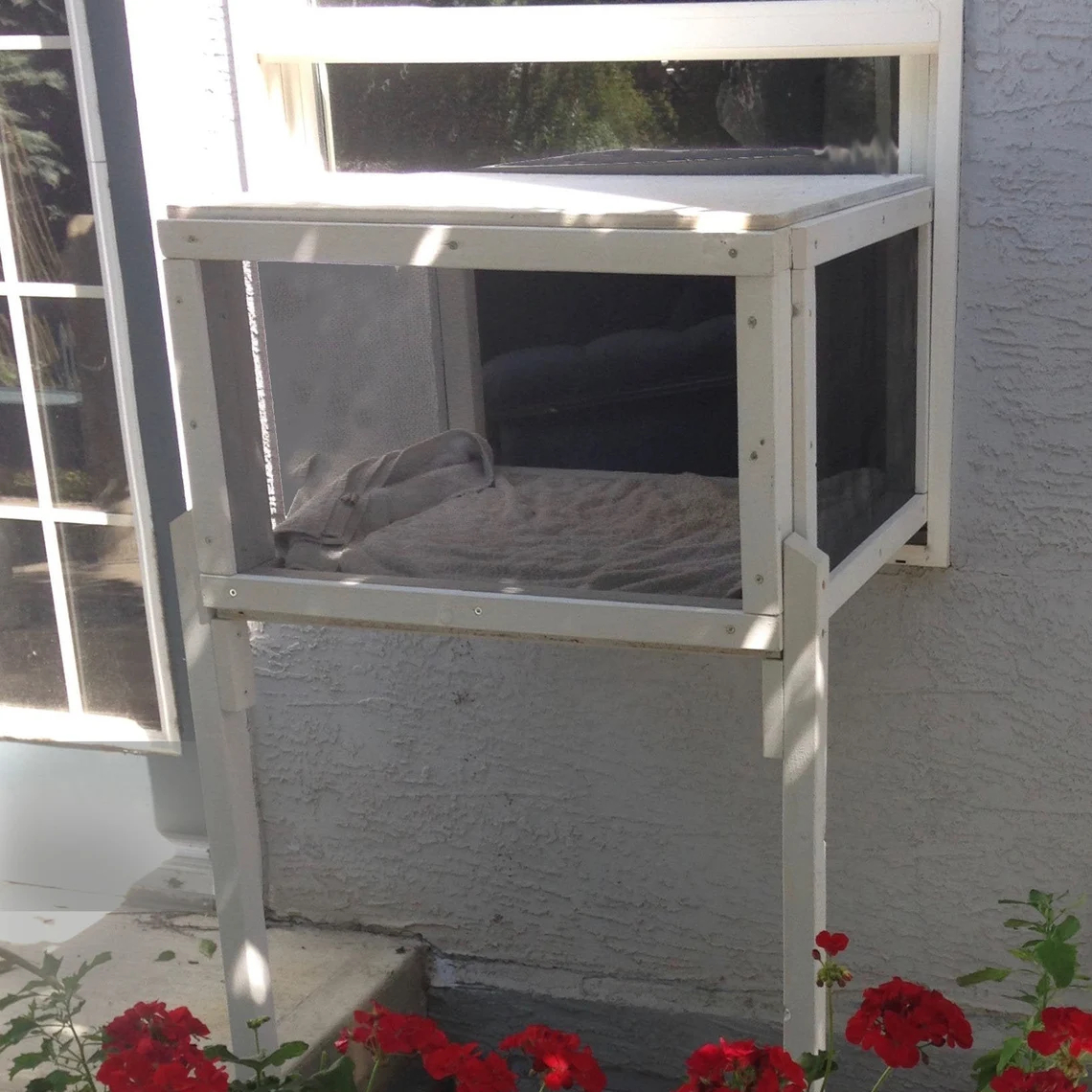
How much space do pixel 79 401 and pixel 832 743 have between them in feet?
4.96

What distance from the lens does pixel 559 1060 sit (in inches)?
58.2

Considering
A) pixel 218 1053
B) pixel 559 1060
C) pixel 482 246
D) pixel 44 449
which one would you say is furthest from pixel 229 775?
pixel 44 449

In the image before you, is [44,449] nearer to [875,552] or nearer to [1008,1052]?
[875,552]

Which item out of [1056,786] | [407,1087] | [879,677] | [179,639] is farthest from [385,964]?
[1056,786]

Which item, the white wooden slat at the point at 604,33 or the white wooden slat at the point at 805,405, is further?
the white wooden slat at the point at 604,33

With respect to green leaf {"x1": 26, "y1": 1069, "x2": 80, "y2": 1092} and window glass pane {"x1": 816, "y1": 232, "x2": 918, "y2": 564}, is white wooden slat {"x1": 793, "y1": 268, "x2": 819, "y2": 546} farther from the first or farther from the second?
green leaf {"x1": 26, "y1": 1069, "x2": 80, "y2": 1092}

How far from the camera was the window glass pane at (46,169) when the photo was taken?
2.61m

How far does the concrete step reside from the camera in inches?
98.0

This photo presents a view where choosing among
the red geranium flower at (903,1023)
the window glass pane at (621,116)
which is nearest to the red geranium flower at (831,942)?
the red geranium flower at (903,1023)

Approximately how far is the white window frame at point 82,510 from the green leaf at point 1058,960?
179cm

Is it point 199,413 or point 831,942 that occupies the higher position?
point 199,413

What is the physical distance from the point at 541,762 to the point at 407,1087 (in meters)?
0.66

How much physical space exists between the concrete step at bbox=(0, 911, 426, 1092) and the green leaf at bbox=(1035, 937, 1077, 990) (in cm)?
129

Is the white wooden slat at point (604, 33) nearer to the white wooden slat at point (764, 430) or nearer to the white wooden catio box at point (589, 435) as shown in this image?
the white wooden catio box at point (589, 435)
